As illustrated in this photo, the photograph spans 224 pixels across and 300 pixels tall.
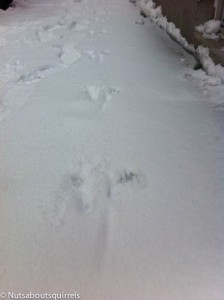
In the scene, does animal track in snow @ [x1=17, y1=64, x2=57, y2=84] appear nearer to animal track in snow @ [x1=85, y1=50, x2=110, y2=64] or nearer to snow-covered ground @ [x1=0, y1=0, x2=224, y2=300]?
snow-covered ground @ [x1=0, y1=0, x2=224, y2=300]

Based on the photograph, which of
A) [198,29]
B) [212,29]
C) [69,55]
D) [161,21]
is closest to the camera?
[212,29]

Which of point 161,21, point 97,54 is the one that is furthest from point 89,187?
point 161,21

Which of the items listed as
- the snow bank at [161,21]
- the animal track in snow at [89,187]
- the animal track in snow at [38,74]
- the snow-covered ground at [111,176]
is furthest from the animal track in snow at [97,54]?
the animal track in snow at [89,187]

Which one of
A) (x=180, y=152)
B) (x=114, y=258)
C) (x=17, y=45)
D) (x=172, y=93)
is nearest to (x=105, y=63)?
(x=172, y=93)

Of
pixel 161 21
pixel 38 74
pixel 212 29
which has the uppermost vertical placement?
pixel 212 29

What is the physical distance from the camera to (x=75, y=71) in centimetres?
285

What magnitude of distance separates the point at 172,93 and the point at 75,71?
0.91 meters

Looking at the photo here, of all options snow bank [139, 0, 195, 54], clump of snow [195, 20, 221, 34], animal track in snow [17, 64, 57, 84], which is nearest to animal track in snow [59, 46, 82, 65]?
animal track in snow [17, 64, 57, 84]

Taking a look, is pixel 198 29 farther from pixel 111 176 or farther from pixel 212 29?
pixel 111 176

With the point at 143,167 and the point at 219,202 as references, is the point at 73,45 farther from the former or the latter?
the point at 219,202

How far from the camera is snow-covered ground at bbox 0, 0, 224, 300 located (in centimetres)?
126

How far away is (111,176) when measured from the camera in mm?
1707

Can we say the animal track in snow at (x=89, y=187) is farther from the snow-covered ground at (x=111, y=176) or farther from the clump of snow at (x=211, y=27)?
the clump of snow at (x=211, y=27)

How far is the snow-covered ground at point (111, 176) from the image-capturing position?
1265 mm
